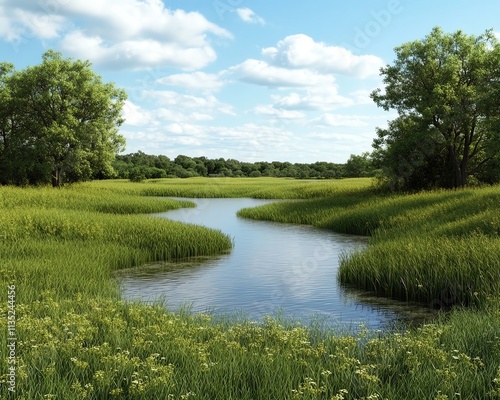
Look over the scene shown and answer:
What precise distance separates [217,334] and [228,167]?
151 meters

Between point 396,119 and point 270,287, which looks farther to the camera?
point 396,119

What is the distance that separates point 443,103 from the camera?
141 feet

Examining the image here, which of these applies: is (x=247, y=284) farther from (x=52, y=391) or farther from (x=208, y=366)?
(x=52, y=391)

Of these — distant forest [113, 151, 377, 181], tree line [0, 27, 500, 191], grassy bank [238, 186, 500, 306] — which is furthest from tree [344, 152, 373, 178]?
grassy bank [238, 186, 500, 306]

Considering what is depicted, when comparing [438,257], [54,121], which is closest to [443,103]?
[438,257]

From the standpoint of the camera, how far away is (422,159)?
4559 centimetres

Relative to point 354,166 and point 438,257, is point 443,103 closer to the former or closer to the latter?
point 438,257

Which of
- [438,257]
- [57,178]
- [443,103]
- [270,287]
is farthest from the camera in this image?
[57,178]

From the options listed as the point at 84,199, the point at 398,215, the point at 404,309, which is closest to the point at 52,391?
the point at 404,309

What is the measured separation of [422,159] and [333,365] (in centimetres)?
4097

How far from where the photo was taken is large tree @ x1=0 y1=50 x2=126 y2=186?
2062 inches

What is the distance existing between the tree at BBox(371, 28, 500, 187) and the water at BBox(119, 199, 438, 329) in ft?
67.9

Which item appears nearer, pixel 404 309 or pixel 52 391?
pixel 52 391

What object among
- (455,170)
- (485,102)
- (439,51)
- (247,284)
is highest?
(439,51)
